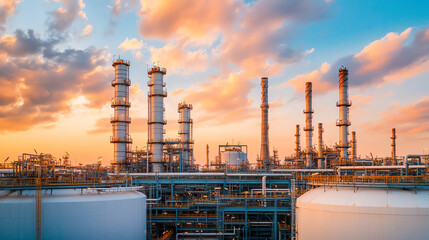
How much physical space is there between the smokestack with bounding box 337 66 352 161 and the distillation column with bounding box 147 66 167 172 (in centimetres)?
2674

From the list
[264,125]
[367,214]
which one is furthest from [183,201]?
[367,214]

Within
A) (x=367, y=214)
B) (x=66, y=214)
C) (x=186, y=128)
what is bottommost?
(x=66, y=214)

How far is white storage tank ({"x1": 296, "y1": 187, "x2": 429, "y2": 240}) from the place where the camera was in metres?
22.2

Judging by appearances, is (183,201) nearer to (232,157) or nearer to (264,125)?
(232,157)

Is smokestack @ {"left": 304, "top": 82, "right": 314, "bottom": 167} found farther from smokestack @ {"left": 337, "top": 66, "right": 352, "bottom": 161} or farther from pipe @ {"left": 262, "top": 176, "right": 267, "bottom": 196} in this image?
pipe @ {"left": 262, "top": 176, "right": 267, "bottom": 196}

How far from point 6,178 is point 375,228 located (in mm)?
25974

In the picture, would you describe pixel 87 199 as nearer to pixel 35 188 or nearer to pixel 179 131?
pixel 35 188

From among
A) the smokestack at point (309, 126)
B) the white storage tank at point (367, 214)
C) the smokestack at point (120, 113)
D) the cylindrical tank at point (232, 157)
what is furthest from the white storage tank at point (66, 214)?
the smokestack at point (309, 126)

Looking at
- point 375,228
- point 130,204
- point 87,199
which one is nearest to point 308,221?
point 375,228

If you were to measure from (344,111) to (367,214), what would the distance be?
35732 mm

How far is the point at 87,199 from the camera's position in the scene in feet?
89.8

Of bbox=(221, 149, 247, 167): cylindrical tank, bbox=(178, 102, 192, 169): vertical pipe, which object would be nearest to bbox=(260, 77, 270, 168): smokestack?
bbox=(221, 149, 247, 167): cylindrical tank

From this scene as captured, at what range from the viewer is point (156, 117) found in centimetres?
5122

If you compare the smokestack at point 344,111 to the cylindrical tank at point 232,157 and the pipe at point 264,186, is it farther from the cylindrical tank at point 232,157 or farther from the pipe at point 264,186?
the pipe at point 264,186
